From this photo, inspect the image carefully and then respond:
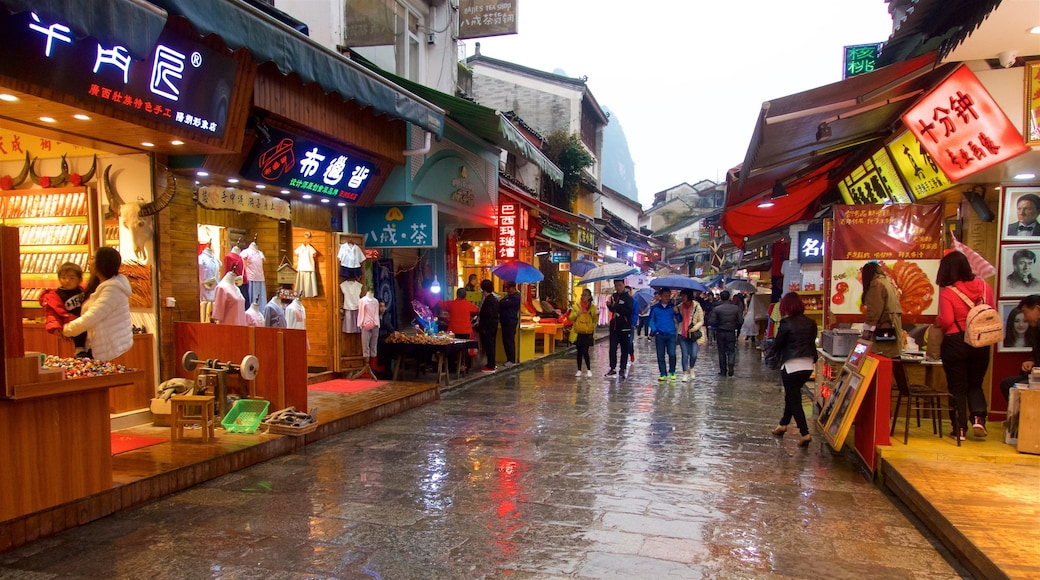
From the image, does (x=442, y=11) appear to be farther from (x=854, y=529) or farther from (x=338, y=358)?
(x=854, y=529)

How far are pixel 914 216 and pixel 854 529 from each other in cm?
457

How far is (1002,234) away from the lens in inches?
285

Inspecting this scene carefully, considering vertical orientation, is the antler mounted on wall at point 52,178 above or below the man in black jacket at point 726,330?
above

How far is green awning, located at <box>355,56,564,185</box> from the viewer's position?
11570 mm

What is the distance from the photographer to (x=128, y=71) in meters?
5.79

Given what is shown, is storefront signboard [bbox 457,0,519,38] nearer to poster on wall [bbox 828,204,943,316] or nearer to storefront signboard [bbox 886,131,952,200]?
storefront signboard [bbox 886,131,952,200]

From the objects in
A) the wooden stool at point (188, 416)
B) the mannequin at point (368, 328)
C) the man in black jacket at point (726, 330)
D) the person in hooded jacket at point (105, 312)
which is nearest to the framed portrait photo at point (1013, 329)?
the man in black jacket at point (726, 330)

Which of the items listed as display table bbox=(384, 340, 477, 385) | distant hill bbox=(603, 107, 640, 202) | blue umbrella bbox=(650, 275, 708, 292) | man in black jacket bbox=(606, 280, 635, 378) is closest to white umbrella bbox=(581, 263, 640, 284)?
blue umbrella bbox=(650, 275, 708, 292)

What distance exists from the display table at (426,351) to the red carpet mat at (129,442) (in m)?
5.22

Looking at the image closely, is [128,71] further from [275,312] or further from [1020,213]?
[1020,213]

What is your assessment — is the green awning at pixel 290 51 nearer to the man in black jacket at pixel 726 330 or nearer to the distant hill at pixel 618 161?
the man in black jacket at pixel 726 330

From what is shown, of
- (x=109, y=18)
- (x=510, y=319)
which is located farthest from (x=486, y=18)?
(x=109, y=18)

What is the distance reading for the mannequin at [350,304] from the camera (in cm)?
1145

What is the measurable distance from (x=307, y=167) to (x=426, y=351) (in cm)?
391
